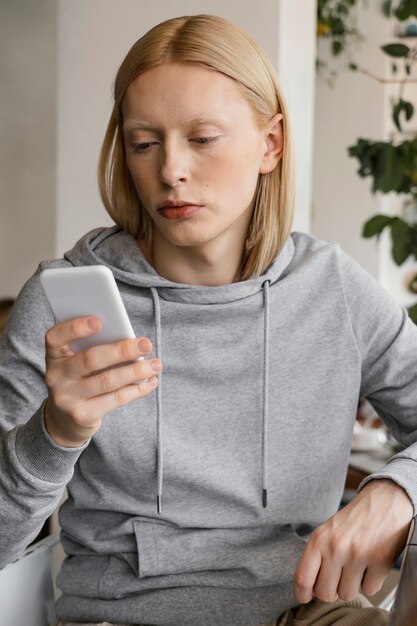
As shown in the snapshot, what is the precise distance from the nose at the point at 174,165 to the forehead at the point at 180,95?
0.12ft

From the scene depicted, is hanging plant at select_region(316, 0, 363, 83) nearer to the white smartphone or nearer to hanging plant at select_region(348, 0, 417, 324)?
hanging plant at select_region(348, 0, 417, 324)

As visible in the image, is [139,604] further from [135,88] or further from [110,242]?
[135,88]

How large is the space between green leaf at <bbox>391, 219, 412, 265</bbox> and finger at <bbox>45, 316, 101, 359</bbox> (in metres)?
1.26

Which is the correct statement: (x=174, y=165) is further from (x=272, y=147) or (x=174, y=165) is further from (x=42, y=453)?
(x=42, y=453)

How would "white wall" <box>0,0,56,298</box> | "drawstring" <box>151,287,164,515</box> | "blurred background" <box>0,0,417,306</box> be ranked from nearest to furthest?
A: "drawstring" <box>151,287,164,515</box>
"blurred background" <box>0,0,417,306</box>
"white wall" <box>0,0,56,298</box>

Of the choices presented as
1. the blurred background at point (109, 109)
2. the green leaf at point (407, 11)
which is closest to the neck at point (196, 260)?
the blurred background at point (109, 109)

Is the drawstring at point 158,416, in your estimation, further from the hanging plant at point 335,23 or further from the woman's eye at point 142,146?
the hanging plant at point 335,23

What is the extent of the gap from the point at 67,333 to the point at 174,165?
13.8 inches

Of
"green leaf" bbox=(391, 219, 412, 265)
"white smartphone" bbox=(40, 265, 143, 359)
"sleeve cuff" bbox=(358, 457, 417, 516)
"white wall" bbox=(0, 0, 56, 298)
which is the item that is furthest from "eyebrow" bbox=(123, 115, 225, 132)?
"white wall" bbox=(0, 0, 56, 298)

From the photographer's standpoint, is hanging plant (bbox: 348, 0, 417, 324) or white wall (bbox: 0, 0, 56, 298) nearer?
hanging plant (bbox: 348, 0, 417, 324)

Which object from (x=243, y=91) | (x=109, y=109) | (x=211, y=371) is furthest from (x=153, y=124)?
(x=109, y=109)

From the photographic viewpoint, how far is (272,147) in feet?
4.46

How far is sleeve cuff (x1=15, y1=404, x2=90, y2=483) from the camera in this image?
1007 mm

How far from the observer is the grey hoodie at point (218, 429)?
1222mm
